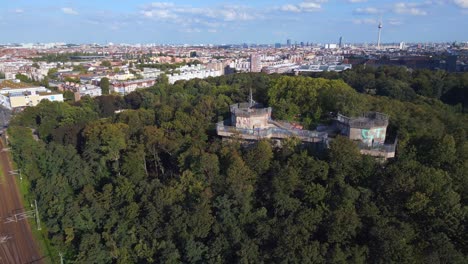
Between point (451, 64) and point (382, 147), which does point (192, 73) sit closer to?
point (451, 64)

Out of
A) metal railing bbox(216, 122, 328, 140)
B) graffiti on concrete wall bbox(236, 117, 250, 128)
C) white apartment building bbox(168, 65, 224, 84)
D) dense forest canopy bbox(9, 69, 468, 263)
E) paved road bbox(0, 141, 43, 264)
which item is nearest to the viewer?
dense forest canopy bbox(9, 69, 468, 263)

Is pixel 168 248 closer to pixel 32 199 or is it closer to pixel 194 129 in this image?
pixel 194 129

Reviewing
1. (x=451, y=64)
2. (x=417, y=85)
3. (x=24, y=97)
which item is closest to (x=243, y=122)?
(x=417, y=85)

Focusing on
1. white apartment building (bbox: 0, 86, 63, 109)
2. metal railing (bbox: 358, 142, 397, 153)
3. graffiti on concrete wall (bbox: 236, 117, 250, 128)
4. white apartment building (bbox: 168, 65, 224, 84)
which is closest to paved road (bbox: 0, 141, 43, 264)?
graffiti on concrete wall (bbox: 236, 117, 250, 128)

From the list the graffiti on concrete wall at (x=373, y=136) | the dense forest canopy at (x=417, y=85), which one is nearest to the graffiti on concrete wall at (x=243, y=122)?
the graffiti on concrete wall at (x=373, y=136)

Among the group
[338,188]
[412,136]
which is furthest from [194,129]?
[412,136]

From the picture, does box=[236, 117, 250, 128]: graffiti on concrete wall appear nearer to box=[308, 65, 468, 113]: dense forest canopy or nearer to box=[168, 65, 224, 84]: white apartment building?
box=[308, 65, 468, 113]: dense forest canopy
